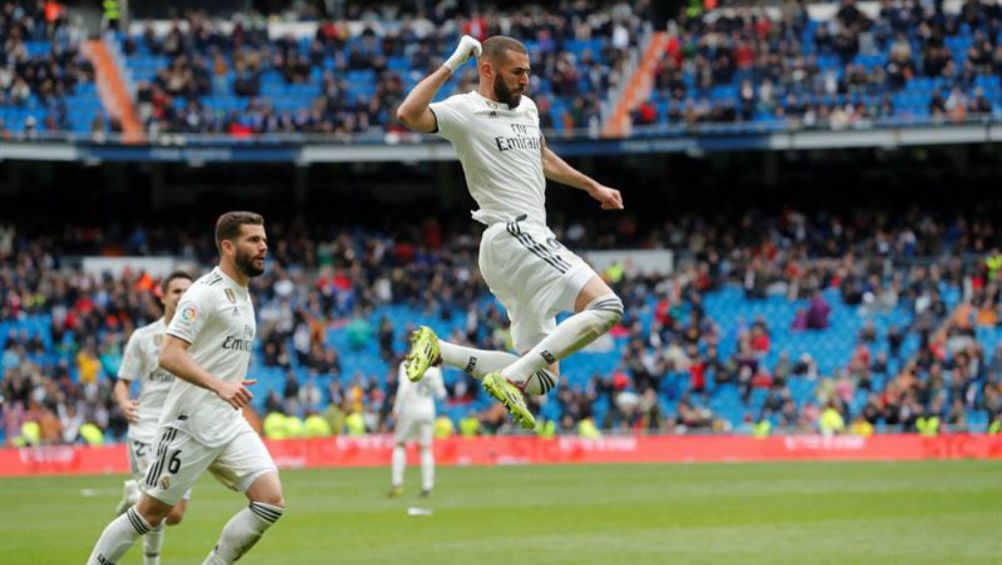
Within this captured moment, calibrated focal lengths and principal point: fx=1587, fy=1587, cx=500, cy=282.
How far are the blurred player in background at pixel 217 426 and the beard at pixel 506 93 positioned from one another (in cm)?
195

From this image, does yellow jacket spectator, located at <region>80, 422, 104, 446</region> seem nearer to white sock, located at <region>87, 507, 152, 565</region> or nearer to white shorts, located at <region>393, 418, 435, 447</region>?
white shorts, located at <region>393, 418, 435, 447</region>

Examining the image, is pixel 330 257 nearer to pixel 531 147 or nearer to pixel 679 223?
pixel 679 223

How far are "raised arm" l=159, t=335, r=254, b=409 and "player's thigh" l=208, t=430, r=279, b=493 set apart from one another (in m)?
0.63

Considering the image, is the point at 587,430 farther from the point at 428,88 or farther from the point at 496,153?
the point at 428,88

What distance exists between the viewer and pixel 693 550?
1534cm

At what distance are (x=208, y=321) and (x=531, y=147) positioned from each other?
264cm

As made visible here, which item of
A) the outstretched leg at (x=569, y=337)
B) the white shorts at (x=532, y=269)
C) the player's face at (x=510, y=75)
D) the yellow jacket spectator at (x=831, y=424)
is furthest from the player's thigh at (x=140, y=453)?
the yellow jacket spectator at (x=831, y=424)

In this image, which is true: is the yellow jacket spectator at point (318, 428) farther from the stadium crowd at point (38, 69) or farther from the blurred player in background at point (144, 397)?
the blurred player in background at point (144, 397)

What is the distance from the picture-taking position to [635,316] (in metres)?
39.7

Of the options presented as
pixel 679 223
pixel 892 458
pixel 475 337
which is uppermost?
pixel 679 223

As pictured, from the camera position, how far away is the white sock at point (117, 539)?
1108 cm

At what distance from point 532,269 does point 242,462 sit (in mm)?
2490

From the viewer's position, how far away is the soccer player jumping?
37.0ft

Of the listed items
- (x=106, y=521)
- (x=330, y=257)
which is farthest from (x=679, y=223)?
(x=106, y=521)
